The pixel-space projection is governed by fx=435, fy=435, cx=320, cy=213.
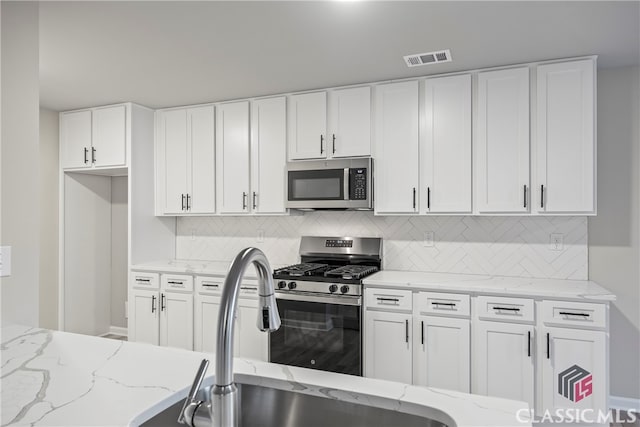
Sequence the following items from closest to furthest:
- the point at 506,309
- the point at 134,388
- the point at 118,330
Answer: the point at 134,388
the point at 506,309
the point at 118,330

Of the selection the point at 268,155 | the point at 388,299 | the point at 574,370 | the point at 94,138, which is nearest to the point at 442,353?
the point at 388,299

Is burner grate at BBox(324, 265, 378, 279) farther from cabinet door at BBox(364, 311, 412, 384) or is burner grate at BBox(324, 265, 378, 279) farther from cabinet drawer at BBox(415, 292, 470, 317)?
cabinet drawer at BBox(415, 292, 470, 317)

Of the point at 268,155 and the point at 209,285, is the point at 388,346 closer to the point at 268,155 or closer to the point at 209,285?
the point at 209,285

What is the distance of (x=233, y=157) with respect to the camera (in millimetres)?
4121

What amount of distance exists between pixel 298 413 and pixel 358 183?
8.37 feet

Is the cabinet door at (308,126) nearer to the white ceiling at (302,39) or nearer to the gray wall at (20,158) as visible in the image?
the white ceiling at (302,39)

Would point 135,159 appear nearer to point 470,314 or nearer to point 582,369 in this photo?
point 470,314

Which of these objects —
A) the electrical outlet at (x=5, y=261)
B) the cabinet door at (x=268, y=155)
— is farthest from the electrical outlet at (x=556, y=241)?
the electrical outlet at (x=5, y=261)

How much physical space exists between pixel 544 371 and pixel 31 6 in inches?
136

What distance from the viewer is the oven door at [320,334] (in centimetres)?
320

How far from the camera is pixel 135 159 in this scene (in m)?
4.26

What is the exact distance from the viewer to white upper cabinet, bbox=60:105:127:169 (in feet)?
13.9

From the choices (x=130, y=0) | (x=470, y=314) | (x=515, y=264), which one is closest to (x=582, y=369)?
(x=470, y=314)

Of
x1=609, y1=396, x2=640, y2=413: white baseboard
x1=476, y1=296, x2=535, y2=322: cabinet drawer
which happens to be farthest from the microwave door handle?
x1=609, y1=396, x2=640, y2=413: white baseboard
